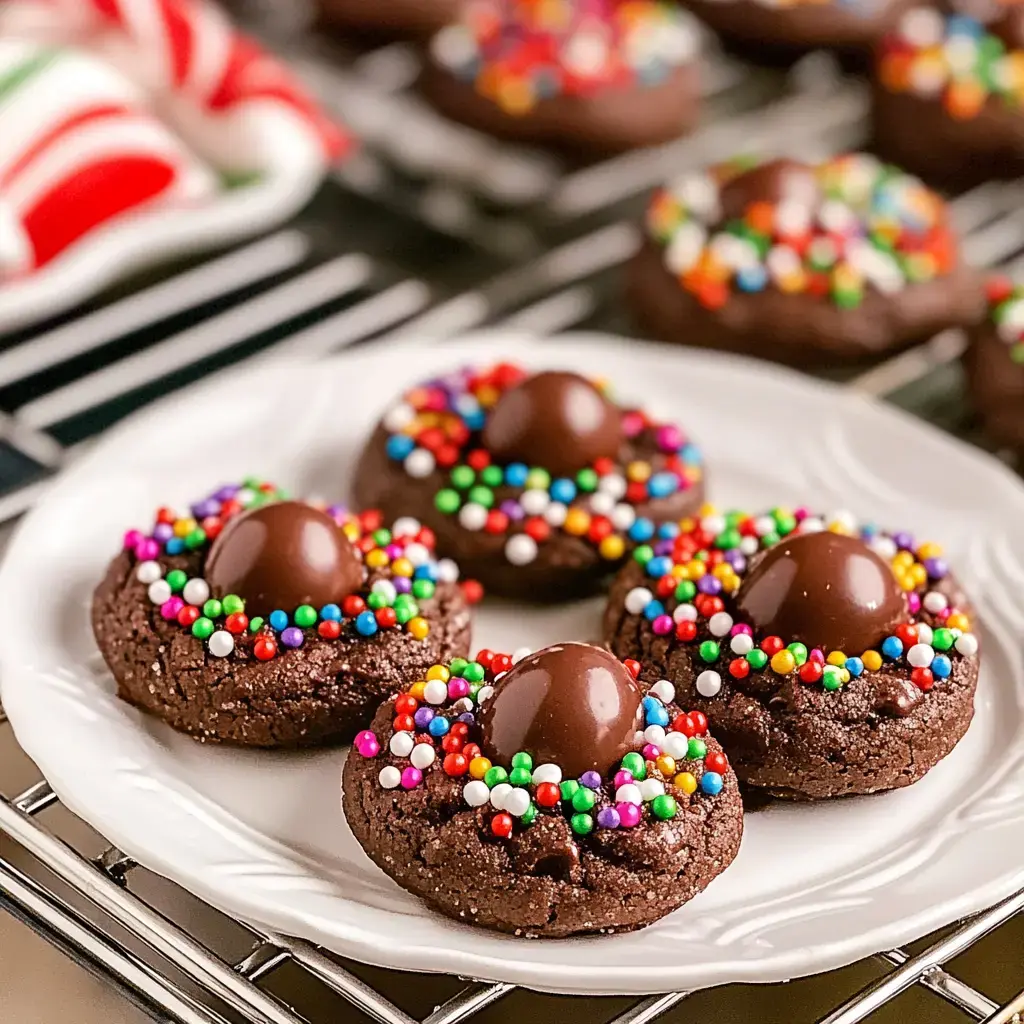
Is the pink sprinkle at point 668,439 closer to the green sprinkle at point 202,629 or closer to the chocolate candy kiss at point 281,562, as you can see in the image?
the chocolate candy kiss at point 281,562

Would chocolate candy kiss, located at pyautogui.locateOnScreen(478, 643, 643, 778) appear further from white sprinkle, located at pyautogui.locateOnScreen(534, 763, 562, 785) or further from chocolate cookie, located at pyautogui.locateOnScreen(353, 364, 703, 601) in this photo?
chocolate cookie, located at pyautogui.locateOnScreen(353, 364, 703, 601)

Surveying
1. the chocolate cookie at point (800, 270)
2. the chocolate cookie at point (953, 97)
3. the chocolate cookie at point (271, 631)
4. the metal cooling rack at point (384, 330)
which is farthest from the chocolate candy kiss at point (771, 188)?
the chocolate cookie at point (271, 631)

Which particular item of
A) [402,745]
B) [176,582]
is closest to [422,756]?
[402,745]

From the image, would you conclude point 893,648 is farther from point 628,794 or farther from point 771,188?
point 771,188

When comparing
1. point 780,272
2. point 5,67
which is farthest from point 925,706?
point 5,67

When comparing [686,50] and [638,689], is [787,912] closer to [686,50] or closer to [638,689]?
[638,689]

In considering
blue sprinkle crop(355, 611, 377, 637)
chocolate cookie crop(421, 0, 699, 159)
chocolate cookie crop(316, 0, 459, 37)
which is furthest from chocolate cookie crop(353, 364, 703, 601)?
chocolate cookie crop(316, 0, 459, 37)
